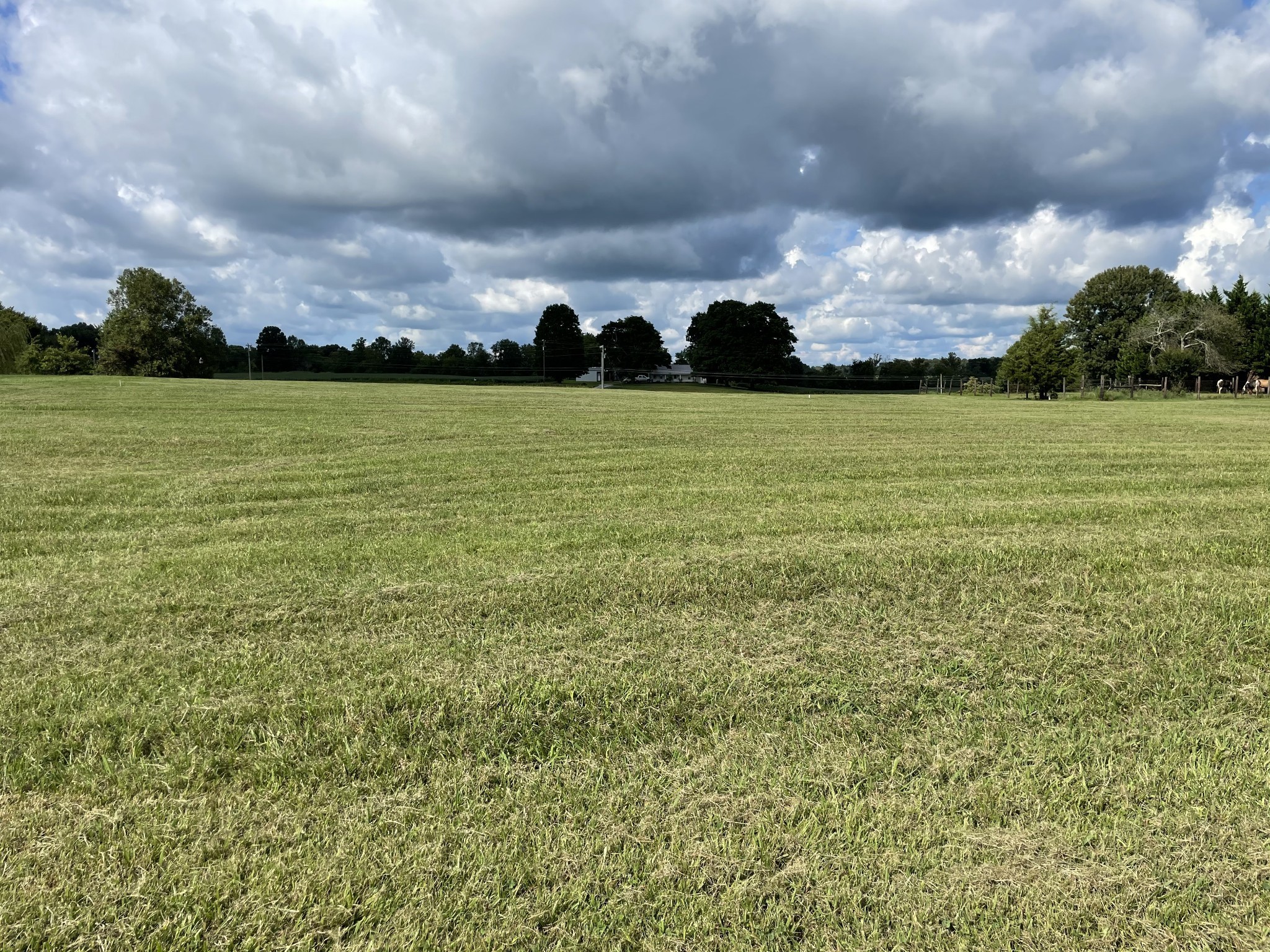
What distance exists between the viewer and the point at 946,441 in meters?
14.8

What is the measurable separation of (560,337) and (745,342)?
24.9 m

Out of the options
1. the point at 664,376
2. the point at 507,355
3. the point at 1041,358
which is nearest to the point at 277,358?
the point at 507,355

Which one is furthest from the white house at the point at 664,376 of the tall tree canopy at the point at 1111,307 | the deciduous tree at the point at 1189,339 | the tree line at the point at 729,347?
the deciduous tree at the point at 1189,339

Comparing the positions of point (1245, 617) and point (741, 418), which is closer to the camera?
point (1245, 617)

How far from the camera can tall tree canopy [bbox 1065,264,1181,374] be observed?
64375mm

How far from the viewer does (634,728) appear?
3.03m

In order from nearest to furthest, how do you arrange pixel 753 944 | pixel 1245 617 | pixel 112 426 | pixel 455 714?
pixel 753 944, pixel 455 714, pixel 1245 617, pixel 112 426

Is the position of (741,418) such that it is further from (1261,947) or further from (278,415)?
(1261,947)

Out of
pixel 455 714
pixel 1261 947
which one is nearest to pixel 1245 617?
pixel 1261 947

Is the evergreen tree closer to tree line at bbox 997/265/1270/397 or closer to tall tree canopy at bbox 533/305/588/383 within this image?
tree line at bbox 997/265/1270/397

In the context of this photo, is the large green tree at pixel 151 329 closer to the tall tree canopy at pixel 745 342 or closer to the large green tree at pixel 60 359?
the large green tree at pixel 60 359

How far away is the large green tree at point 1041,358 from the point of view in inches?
1887

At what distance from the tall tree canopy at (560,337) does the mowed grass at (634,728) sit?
90.4 meters

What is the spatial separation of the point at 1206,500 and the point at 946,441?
7066 millimetres
